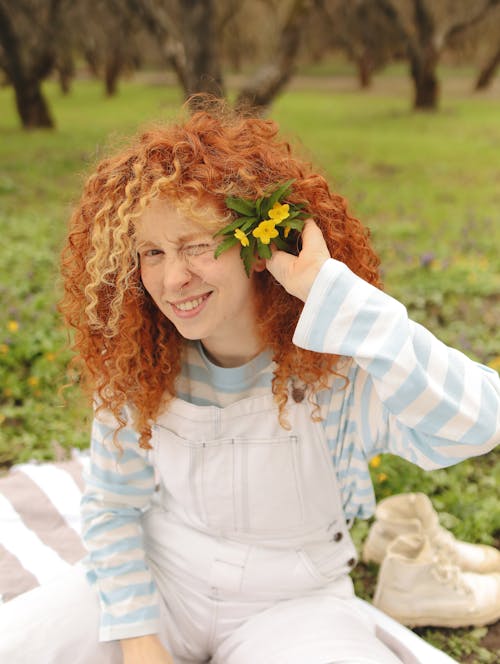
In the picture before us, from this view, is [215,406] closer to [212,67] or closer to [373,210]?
[373,210]

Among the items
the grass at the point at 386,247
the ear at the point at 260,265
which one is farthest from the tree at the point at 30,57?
the ear at the point at 260,265

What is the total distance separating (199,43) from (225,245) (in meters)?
8.12

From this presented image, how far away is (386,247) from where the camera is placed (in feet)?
18.8

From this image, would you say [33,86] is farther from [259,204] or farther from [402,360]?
[402,360]

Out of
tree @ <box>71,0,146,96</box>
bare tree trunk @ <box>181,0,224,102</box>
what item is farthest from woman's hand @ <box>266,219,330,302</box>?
tree @ <box>71,0,146,96</box>

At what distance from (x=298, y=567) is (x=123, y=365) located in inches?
25.7

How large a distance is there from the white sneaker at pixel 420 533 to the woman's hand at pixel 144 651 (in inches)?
38.6

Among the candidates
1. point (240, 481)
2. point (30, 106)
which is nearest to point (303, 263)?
point (240, 481)

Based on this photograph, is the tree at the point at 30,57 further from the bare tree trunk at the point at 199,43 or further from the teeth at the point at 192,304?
the teeth at the point at 192,304

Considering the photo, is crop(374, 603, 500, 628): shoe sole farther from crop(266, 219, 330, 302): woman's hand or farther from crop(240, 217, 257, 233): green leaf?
crop(240, 217, 257, 233): green leaf

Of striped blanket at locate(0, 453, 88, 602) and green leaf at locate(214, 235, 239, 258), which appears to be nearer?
green leaf at locate(214, 235, 239, 258)

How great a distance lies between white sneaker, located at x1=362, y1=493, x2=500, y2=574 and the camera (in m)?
2.39

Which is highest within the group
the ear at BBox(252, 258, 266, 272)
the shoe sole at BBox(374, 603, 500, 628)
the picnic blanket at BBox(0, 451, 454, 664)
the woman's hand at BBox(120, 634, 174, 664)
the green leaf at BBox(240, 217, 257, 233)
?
the green leaf at BBox(240, 217, 257, 233)

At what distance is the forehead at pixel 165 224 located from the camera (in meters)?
1.58
